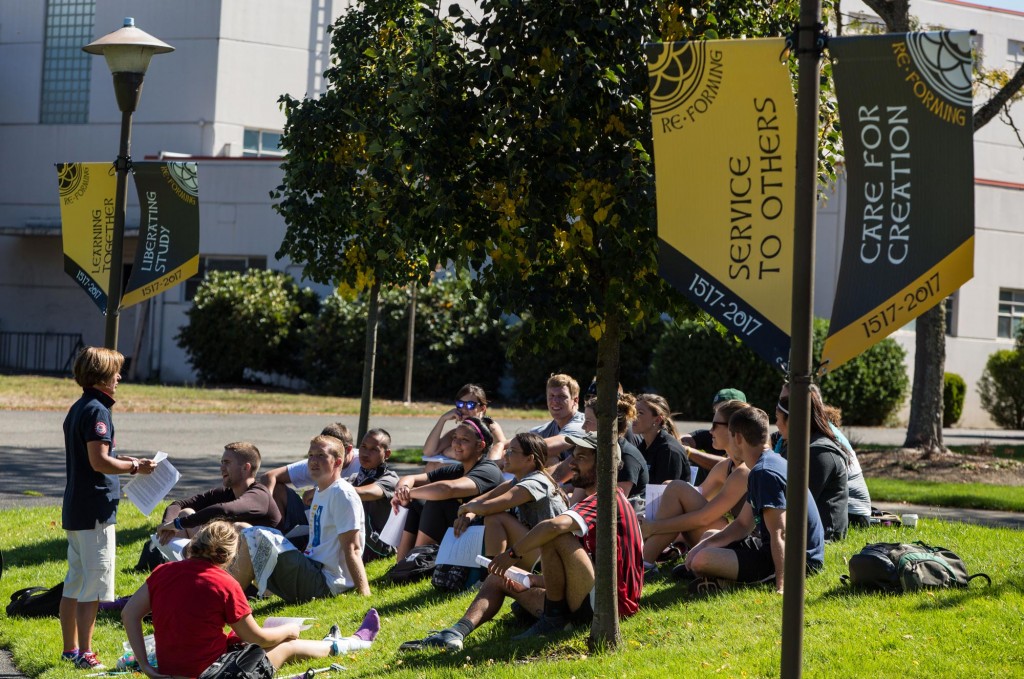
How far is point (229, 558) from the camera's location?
600cm

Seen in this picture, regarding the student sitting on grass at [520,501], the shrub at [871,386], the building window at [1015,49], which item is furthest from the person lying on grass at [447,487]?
the building window at [1015,49]

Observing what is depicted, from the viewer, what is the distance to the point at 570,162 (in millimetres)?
5855

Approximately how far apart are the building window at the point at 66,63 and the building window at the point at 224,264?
6108 millimetres

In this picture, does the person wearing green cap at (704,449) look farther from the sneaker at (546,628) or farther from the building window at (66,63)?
the building window at (66,63)

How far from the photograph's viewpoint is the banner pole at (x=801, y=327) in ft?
14.3

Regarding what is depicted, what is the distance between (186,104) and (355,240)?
23.2 metres

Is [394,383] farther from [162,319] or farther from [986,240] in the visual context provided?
[986,240]

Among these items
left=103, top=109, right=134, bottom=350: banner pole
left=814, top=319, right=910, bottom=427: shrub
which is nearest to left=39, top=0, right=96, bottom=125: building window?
left=814, top=319, right=910, bottom=427: shrub

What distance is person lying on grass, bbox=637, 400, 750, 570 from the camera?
26.2 feet

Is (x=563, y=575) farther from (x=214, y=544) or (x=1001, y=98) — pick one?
(x=1001, y=98)

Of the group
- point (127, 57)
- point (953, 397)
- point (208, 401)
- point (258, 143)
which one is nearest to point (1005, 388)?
point (953, 397)

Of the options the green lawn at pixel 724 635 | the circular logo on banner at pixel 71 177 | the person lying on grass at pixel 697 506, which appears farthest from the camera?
the circular logo on banner at pixel 71 177

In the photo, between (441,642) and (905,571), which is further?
(905,571)

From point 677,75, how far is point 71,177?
6.52m
